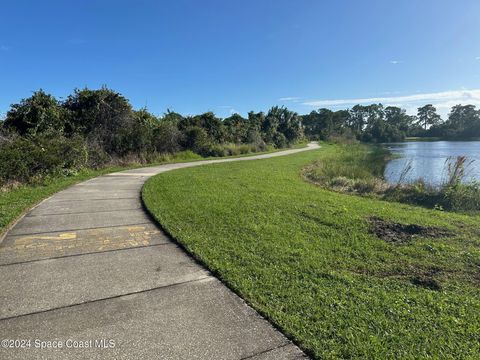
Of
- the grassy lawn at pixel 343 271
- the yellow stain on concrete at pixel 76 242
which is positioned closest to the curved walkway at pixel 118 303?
the yellow stain on concrete at pixel 76 242

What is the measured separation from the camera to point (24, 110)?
1440 centimetres

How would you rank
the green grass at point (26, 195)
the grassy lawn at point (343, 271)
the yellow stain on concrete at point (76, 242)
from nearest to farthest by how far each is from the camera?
the grassy lawn at point (343, 271)
the yellow stain on concrete at point (76, 242)
the green grass at point (26, 195)

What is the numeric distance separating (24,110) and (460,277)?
16.8m

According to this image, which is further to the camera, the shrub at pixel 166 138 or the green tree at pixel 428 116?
the green tree at pixel 428 116

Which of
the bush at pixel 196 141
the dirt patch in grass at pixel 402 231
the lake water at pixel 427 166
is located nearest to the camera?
the dirt patch in grass at pixel 402 231

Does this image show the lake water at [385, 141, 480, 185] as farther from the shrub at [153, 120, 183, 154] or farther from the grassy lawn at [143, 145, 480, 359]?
the shrub at [153, 120, 183, 154]

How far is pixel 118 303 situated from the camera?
3148 millimetres

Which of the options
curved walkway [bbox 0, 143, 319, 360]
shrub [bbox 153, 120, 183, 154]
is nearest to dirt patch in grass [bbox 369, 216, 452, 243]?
curved walkway [bbox 0, 143, 319, 360]

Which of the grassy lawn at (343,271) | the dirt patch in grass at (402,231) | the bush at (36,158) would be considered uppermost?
the bush at (36,158)

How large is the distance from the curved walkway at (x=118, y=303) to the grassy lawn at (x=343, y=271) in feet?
0.94

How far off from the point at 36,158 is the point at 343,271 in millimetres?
10134

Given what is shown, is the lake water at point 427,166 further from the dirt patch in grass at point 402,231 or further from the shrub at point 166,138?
the shrub at point 166,138

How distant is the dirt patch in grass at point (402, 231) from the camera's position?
5.30m

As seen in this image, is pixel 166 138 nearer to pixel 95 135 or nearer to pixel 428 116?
pixel 95 135
